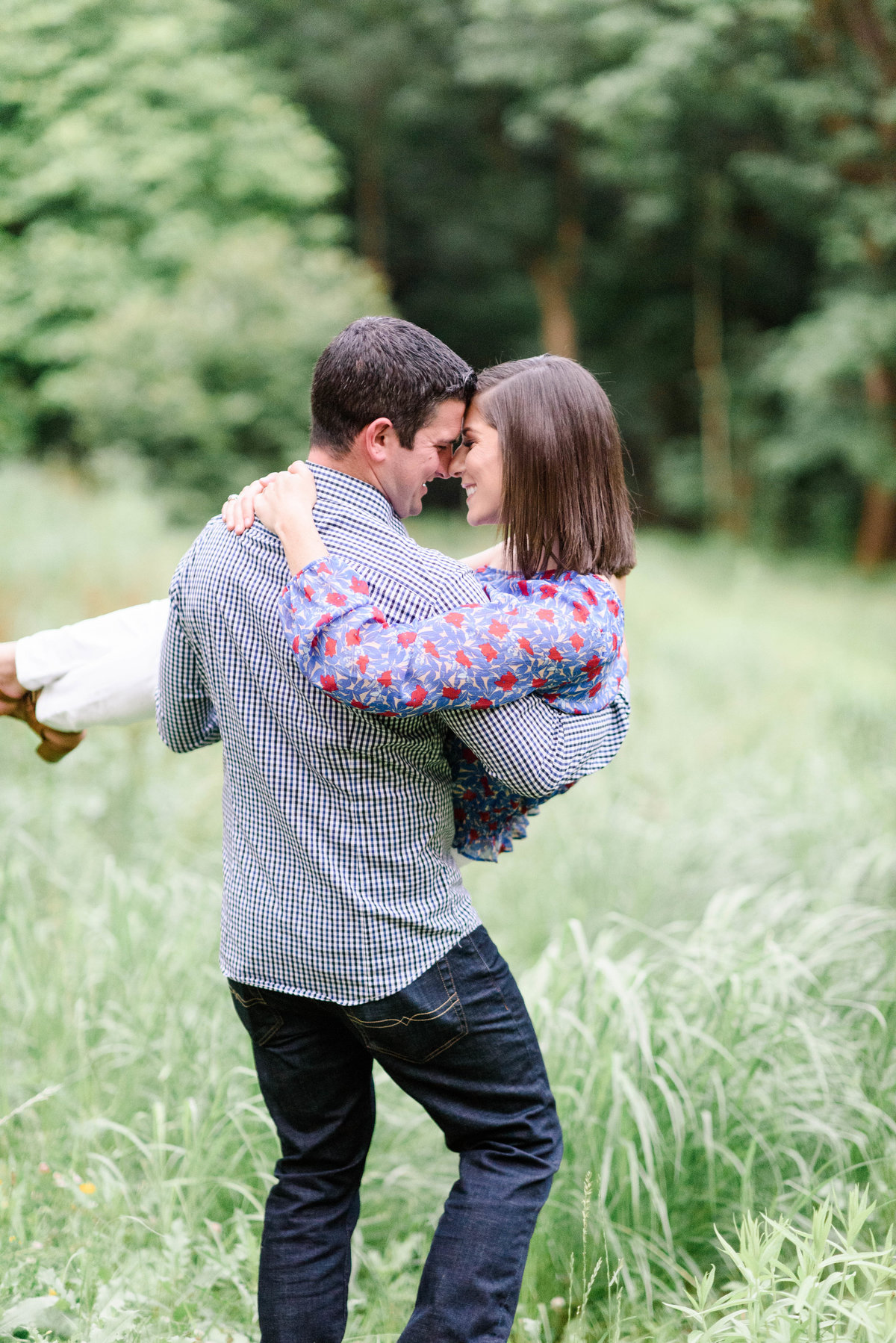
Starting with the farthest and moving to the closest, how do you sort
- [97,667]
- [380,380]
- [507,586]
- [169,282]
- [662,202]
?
[662,202] → [169,282] → [97,667] → [507,586] → [380,380]

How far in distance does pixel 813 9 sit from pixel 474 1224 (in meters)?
14.5

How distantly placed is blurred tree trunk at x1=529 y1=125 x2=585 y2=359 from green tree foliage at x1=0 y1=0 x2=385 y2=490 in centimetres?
635

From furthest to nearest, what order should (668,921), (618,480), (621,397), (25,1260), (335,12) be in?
(621,397), (335,12), (668,921), (25,1260), (618,480)

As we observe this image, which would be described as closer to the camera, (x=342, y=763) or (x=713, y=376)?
(x=342, y=763)

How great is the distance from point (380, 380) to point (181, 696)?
583 millimetres

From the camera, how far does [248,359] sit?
12.6m

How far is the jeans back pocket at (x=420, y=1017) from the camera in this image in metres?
1.56

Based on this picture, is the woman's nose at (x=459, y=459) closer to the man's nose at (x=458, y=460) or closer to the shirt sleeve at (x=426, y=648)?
the man's nose at (x=458, y=460)

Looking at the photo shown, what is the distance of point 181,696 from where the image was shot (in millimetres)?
1743

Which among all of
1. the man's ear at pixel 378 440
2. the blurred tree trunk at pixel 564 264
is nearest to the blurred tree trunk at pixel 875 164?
the blurred tree trunk at pixel 564 264

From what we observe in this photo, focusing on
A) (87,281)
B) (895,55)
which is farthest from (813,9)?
(87,281)

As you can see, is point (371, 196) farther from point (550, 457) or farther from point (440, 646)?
point (440, 646)

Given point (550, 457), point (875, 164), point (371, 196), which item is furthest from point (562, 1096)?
point (371, 196)

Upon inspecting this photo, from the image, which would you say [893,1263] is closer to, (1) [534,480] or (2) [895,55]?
(1) [534,480]
